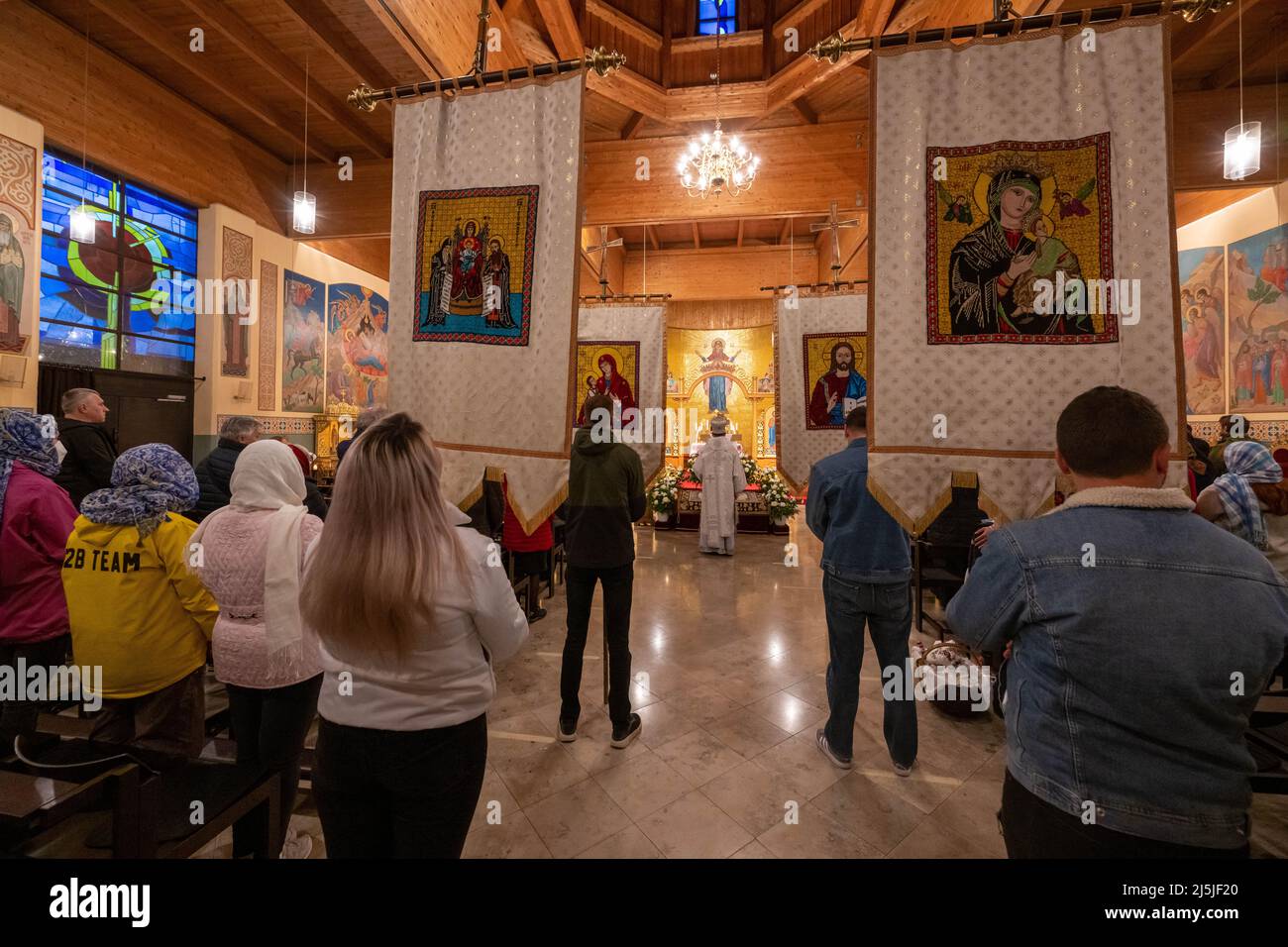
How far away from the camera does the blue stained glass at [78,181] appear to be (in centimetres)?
587

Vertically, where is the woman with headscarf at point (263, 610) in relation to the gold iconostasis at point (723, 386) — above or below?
below

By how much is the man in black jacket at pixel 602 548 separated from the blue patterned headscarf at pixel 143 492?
1.71 m

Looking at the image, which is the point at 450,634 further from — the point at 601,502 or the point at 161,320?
the point at 161,320

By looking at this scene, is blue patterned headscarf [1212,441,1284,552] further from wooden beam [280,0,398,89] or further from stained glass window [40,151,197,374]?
stained glass window [40,151,197,374]

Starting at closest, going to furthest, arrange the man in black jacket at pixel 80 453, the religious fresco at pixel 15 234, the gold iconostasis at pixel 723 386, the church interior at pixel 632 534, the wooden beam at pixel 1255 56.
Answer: the church interior at pixel 632 534 < the man in black jacket at pixel 80 453 < the religious fresco at pixel 15 234 < the wooden beam at pixel 1255 56 < the gold iconostasis at pixel 723 386

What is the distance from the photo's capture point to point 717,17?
7.54m

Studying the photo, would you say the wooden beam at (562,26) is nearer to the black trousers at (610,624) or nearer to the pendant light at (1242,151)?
the black trousers at (610,624)

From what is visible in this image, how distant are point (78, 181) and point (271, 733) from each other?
7.64 metres

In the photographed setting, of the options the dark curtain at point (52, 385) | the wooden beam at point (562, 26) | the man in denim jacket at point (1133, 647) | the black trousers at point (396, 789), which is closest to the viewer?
the man in denim jacket at point (1133, 647)

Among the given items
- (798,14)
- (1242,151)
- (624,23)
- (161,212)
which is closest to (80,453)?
(161,212)

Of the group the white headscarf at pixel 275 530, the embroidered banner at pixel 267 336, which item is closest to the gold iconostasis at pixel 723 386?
the embroidered banner at pixel 267 336

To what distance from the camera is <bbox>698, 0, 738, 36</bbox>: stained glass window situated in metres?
7.53

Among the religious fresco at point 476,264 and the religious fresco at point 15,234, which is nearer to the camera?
the religious fresco at point 476,264

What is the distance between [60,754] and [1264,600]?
3443mm
